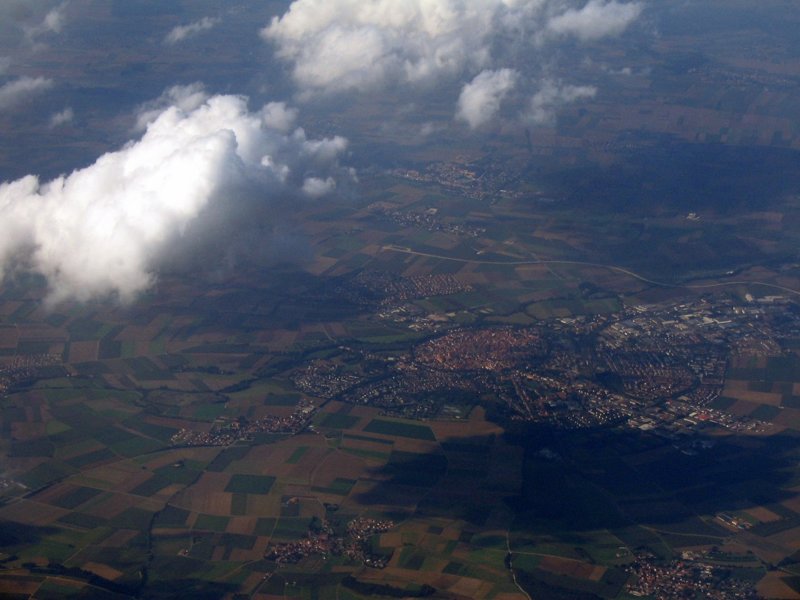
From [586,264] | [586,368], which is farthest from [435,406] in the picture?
[586,264]

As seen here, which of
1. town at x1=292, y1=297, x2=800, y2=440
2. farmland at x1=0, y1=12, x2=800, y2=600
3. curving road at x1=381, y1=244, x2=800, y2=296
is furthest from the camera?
curving road at x1=381, y1=244, x2=800, y2=296

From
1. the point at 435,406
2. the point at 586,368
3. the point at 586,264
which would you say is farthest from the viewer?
the point at 586,264

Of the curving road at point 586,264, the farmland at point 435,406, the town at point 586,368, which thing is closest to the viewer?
the farmland at point 435,406

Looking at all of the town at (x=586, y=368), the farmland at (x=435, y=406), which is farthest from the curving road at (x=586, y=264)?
the town at (x=586, y=368)

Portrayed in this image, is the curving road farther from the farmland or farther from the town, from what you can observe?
the town

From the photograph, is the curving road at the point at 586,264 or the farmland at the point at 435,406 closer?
the farmland at the point at 435,406

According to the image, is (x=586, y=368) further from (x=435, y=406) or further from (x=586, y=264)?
(x=586, y=264)

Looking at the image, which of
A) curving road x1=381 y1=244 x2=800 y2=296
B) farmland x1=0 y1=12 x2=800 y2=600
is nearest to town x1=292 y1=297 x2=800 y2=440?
farmland x1=0 y1=12 x2=800 y2=600

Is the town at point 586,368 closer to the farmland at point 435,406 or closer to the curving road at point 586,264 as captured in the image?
the farmland at point 435,406

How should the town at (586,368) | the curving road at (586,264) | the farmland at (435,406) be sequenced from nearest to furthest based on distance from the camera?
the farmland at (435,406) → the town at (586,368) → the curving road at (586,264)

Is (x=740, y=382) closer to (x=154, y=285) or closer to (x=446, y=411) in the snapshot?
(x=446, y=411)

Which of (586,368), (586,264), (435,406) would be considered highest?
(586,264)
